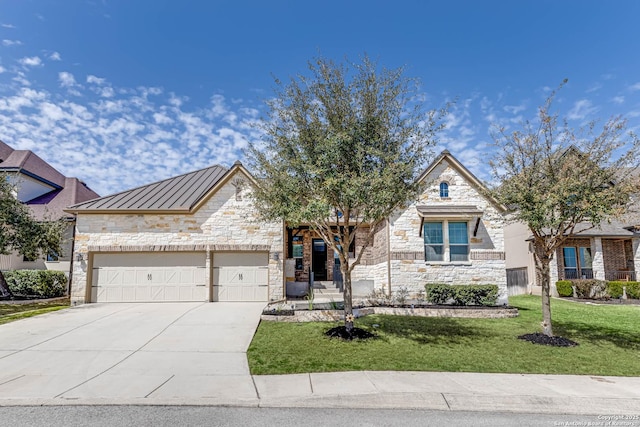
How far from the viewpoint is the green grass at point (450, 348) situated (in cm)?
770

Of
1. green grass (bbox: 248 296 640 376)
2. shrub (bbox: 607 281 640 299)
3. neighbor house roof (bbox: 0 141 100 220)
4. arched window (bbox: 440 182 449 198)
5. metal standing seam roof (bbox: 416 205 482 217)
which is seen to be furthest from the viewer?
neighbor house roof (bbox: 0 141 100 220)

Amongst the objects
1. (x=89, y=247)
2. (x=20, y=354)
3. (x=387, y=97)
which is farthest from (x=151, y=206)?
(x=387, y=97)

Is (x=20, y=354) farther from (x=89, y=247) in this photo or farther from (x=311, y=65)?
(x=311, y=65)

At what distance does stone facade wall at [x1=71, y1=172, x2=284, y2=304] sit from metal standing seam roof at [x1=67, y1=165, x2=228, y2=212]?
37 cm

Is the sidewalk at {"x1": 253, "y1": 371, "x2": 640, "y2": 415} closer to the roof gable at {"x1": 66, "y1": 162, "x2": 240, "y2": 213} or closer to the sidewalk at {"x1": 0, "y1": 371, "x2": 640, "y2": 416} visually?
the sidewalk at {"x1": 0, "y1": 371, "x2": 640, "y2": 416}

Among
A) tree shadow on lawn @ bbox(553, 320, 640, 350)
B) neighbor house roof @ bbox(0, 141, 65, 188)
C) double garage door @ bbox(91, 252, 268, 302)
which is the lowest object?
tree shadow on lawn @ bbox(553, 320, 640, 350)

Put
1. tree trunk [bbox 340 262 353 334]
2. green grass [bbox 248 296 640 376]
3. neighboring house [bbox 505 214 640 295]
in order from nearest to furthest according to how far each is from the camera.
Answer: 1. green grass [bbox 248 296 640 376]
2. tree trunk [bbox 340 262 353 334]
3. neighboring house [bbox 505 214 640 295]

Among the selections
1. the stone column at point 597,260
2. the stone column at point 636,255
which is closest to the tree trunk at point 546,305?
the stone column at point 597,260

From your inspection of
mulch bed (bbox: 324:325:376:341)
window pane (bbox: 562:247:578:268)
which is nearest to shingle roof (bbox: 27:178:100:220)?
mulch bed (bbox: 324:325:376:341)

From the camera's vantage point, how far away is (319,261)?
2036cm

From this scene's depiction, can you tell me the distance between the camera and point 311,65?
10211mm

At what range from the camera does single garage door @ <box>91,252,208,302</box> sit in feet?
51.6

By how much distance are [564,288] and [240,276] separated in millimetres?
16676

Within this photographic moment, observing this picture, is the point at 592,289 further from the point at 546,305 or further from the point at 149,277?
the point at 149,277
